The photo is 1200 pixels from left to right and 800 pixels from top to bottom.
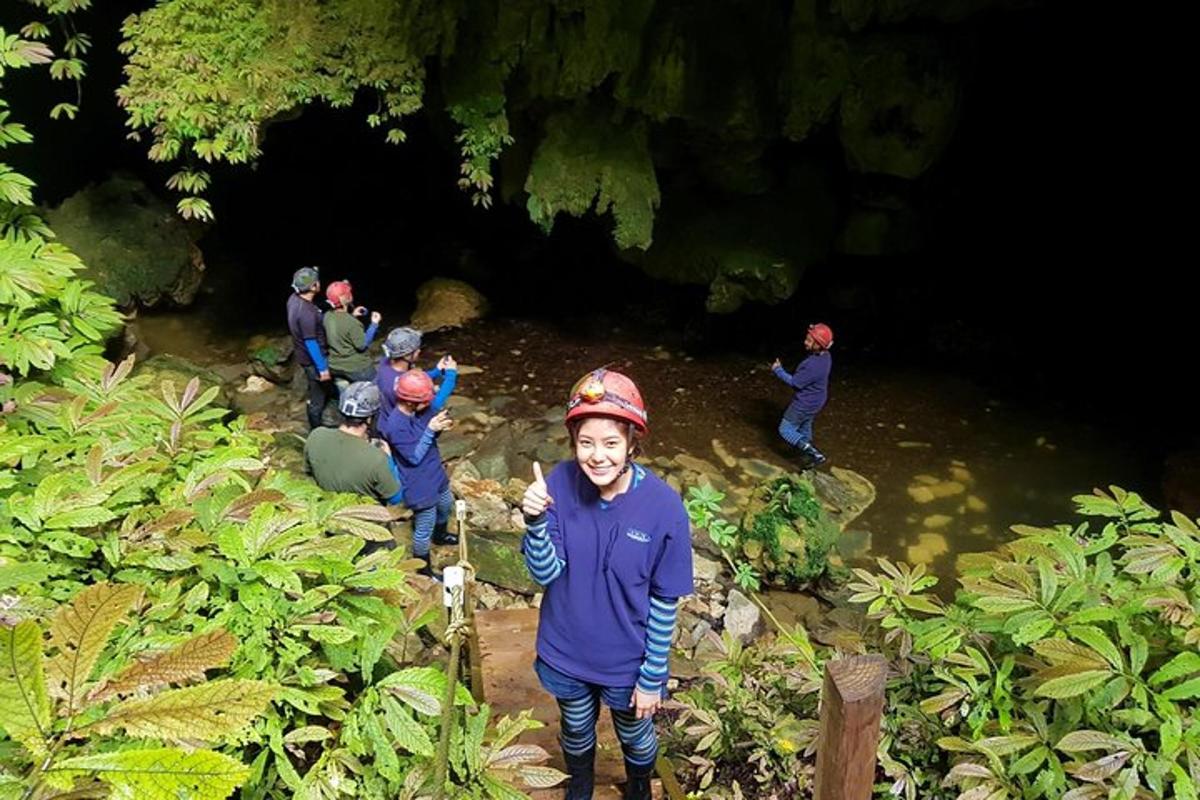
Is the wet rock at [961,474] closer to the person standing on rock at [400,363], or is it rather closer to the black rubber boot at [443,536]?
the black rubber boot at [443,536]

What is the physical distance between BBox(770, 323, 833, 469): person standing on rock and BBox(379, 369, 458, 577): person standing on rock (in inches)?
152

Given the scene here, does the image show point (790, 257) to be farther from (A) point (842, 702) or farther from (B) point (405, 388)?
(A) point (842, 702)

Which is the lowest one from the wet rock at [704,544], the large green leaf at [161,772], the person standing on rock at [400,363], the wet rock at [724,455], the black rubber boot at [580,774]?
the wet rock at [704,544]

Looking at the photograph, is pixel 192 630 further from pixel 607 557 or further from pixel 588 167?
pixel 588 167

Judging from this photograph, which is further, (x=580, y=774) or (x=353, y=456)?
(x=353, y=456)

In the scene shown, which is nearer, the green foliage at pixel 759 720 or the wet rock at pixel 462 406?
the green foliage at pixel 759 720

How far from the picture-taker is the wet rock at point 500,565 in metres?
6.24

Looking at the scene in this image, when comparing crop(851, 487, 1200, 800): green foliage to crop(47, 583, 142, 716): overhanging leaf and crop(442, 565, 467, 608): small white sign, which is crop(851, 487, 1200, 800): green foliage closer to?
crop(442, 565, 467, 608): small white sign

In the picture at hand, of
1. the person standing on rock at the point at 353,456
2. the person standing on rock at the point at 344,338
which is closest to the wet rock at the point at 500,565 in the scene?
the person standing on rock at the point at 353,456

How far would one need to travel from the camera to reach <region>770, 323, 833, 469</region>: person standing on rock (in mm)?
7727

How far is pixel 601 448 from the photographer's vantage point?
2.61m

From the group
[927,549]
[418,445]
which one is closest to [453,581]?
[418,445]

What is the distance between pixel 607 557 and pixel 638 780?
3.75 ft

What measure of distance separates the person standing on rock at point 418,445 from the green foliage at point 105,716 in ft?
12.7
